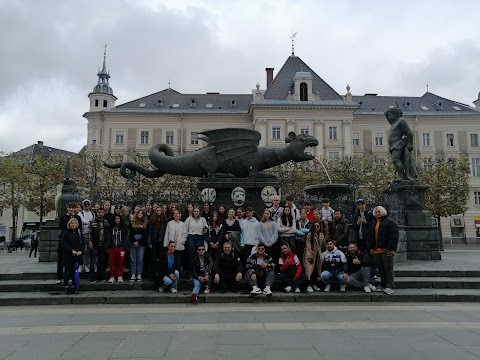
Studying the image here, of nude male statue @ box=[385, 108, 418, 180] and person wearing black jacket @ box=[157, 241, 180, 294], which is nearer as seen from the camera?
person wearing black jacket @ box=[157, 241, 180, 294]

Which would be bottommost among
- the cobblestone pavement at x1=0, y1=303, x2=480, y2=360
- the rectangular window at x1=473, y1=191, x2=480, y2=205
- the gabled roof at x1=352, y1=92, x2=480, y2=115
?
the cobblestone pavement at x1=0, y1=303, x2=480, y2=360

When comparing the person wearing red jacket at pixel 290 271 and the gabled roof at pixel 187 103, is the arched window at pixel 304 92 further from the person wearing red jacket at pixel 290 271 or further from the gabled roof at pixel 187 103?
the person wearing red jacket at pixel 290 271

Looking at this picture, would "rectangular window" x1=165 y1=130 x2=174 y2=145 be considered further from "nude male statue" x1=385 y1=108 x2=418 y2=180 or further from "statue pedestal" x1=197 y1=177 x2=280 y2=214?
"nude male statue" x1=385 y1=108 x2=418 y2=180

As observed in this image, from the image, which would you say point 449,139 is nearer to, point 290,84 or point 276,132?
point 290,84

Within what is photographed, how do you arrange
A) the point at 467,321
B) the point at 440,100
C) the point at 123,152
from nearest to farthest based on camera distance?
the point at 467,321 < the point at 123,152 < the point at 440,100

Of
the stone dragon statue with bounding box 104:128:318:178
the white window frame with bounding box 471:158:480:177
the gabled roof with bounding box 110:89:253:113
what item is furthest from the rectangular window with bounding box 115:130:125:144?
the white window frame with bounding box 471:158:480:177

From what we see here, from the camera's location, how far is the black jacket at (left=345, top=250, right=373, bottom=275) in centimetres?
856

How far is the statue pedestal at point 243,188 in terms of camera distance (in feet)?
40.9

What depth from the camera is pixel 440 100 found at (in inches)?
2341

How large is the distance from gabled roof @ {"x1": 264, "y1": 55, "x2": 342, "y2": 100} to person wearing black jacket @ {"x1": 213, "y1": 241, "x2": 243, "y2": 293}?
46450mm

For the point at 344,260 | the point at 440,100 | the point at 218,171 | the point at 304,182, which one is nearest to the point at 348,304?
the point at 344,260

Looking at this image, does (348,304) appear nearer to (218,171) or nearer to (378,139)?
(218,171)

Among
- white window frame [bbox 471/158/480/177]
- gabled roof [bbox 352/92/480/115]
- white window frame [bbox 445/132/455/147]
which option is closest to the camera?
white window frame [bbox 471/158/480/177]

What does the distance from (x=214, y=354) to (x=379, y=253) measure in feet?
16.6
